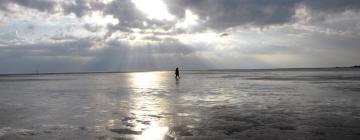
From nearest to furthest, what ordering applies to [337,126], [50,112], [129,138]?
1. [129,138]
2. [337,126]
3. [50,112]

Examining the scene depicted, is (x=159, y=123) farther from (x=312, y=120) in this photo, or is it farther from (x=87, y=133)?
(x=312, y=120)

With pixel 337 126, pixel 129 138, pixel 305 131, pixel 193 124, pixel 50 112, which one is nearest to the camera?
pixel 129 138

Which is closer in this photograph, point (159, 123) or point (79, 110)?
point (159, 123)

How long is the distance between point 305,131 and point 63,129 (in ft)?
24.3

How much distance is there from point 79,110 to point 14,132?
17.6 feet

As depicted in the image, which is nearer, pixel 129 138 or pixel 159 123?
pixel 129 138

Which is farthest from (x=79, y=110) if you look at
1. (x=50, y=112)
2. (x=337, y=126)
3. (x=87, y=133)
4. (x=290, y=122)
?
(x=337, y=126)

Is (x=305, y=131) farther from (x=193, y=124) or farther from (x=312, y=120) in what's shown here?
(x=193, y=124)

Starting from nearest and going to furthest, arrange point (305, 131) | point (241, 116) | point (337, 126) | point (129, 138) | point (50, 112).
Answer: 1. point (129, 138)
2. point (305, 131)
3. point (337, 126)
4. point (241, 116)
5. point (50, 112)

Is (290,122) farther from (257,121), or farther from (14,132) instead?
(14,132)

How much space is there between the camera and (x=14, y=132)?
1086 centimetres

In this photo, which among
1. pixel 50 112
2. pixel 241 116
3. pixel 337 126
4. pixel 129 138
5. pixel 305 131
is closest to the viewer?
pixel 129 138

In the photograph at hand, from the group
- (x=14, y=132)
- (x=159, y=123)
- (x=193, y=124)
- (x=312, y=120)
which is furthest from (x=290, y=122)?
(x=14, y=132)

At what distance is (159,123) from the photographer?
1200cm
